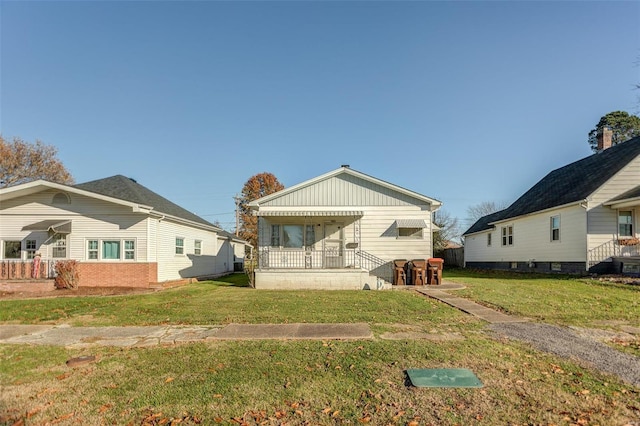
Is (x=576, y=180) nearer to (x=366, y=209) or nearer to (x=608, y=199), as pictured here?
(x=608, y=199)

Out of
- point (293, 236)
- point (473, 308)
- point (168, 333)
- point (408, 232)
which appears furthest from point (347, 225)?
point (168, 333)

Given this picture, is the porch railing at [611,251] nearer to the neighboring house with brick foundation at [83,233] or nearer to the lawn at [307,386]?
the lawn at [307,386]

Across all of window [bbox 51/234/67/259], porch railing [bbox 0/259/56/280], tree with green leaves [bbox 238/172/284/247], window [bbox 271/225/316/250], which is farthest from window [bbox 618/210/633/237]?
tree with green leaves [bbox 238/172/284/247]

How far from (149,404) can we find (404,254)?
1382 centimetres

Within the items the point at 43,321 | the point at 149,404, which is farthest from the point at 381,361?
the point at 43,321

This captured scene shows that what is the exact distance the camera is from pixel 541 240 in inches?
763

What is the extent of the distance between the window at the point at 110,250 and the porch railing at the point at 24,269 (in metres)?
2.17

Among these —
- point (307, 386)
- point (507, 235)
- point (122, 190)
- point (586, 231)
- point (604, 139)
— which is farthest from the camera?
point (507, 235)

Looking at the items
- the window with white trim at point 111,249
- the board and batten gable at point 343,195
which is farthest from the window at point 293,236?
Result: the window with white trim at point 111,249

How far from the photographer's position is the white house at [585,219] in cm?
1568

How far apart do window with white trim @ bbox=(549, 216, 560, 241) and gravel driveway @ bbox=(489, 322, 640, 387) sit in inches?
518

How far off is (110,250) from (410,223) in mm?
13208

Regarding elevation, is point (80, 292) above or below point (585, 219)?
below

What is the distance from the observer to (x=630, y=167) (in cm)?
1603
